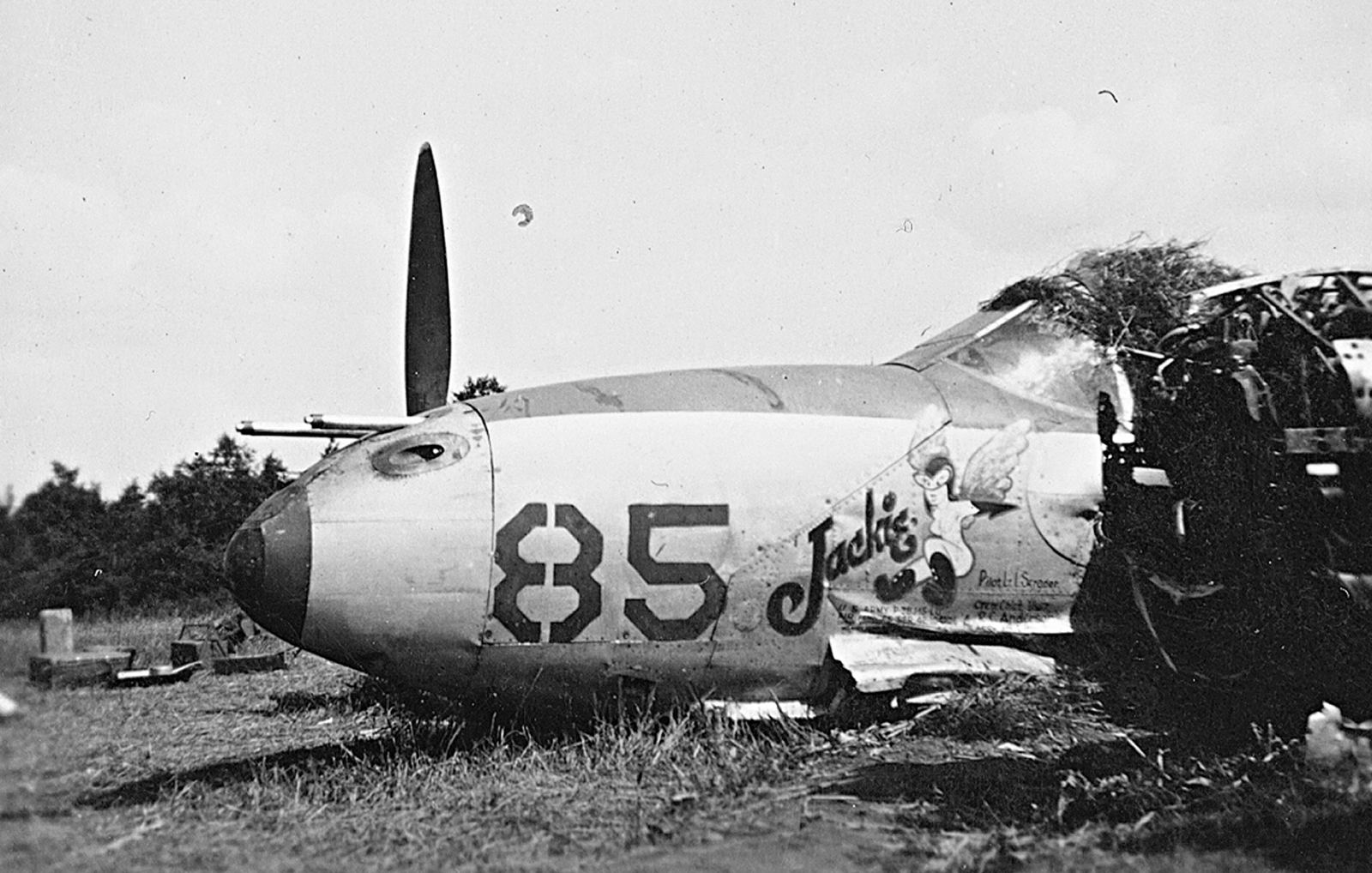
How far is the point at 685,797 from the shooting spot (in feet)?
18.9

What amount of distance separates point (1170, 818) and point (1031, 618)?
67.3 inches

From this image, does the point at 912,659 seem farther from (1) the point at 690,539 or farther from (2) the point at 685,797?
(2) the point at 685,797

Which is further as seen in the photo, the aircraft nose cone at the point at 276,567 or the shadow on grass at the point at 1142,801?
the aircraft nose cone at the point at 276,567

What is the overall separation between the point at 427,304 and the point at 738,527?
5.31 meters

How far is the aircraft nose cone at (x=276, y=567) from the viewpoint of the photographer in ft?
20.7

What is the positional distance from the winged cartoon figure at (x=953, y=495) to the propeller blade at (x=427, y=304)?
5.15m

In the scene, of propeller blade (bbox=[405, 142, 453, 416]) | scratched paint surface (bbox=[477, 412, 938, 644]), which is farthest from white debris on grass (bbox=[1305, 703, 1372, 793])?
propeller blade (bbox=[405, 142, 453, 416])

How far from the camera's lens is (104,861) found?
457 centimetres

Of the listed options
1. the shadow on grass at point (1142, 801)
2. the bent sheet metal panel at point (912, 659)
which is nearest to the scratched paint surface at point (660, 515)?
the bent sheet metal panel at point (912, 659)

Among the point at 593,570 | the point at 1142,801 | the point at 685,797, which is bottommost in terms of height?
the point at 1142,801

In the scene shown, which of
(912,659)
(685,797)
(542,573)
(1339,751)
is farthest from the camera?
(912,659)

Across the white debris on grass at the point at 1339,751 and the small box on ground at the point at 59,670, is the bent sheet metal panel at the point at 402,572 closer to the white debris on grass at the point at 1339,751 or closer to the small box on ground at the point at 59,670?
the small box on ground at the point at 59,670


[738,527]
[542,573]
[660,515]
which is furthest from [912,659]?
[542,573]

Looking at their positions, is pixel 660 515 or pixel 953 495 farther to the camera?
pixel 953 495
